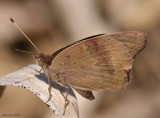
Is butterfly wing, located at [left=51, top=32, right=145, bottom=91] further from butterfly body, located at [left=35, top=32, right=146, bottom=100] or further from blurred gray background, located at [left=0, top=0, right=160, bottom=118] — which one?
blurred gray background, located at [left=0, top=0, right=160, bottom=118]

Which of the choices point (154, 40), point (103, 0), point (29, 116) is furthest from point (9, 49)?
point (154, 40)

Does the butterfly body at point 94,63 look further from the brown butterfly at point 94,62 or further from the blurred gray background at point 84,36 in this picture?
the blurred gray background at point 84,36

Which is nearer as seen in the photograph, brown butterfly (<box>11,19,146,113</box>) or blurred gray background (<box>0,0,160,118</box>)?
brown butterfly (<box>11,19,146,113</box>)

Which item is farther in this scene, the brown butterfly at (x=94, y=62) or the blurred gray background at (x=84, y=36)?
the blurred gray background at (x=84, y=36)

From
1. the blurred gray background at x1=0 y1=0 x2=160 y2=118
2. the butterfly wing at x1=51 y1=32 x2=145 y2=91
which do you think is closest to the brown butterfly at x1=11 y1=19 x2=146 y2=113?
the butterfly wing at x1=51 y1=32 x2=145 y2=91

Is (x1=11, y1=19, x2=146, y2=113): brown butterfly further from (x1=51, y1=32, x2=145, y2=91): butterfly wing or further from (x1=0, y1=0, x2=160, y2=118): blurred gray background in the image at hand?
(x1=0, y1=0, x2=160, y2=118): blurred gray background

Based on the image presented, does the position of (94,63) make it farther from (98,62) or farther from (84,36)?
(84,36)

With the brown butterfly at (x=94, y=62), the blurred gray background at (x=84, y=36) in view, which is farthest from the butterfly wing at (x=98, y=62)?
the blurred gray background at (x=84, y=36)

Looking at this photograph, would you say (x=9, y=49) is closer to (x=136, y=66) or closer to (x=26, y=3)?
(x=26, y=3)
